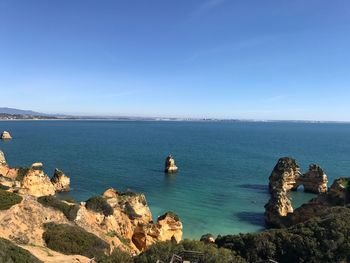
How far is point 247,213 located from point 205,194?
10.9 m

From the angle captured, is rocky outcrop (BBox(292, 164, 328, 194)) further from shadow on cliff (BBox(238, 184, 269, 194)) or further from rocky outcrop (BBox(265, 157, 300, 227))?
shadow on cliff (BBox(238, 184, 269, 194))

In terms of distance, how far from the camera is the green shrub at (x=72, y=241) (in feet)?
76.0

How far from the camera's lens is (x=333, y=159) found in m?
103

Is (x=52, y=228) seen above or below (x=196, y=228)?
above

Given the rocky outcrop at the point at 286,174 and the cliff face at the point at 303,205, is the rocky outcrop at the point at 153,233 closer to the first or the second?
the cliff face at the point at 303,205

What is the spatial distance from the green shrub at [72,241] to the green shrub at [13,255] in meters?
4.64

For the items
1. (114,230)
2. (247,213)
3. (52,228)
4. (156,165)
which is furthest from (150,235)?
(156,165)

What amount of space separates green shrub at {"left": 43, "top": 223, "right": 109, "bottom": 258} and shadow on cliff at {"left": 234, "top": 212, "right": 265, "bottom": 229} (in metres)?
25.5

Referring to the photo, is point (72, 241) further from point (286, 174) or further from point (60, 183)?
point (286, 174)

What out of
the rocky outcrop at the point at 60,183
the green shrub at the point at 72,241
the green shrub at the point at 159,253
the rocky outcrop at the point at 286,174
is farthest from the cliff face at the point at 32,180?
the rocky outcrop at the point at 286,174

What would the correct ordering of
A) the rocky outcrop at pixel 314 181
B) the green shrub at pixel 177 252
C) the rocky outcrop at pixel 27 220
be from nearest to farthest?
1. the green shrub at pixel 177 252
2. the rocky outcrop at pixel 27 220
3. the rocky outcrop at pixel 314 181

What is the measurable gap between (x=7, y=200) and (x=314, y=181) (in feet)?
176

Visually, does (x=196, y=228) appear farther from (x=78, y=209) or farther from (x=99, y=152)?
(x=99, y=152)

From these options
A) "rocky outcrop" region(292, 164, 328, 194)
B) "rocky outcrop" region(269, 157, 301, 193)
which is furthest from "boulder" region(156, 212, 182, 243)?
"rocky outcrop" region(292, 164, 328, 194)
